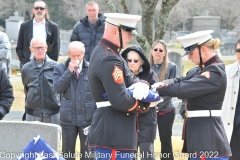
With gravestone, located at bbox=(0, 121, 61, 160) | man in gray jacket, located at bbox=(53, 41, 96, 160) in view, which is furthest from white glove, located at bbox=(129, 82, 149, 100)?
man in gray jacket, located at bbox=(53, 41, 96, 160)

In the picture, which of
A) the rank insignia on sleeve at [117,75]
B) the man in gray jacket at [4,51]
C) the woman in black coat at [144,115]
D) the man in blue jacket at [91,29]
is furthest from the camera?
the man in gray jacket at [4,51]

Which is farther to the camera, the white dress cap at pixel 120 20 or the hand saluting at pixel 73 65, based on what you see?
the hand saluting at pixel 73 65

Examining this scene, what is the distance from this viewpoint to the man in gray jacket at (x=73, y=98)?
7.49 m

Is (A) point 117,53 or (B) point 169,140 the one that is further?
(B) point 169,140

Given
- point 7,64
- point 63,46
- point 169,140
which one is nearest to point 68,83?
point 169,140

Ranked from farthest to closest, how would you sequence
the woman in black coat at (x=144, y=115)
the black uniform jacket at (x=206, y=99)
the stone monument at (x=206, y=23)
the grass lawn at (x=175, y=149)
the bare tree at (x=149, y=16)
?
the stone monument at (x=206, y=23) → the bare tree at (x=149, y=16) → the grass lawn at (x=175, y=149) → the woman in black coat at (x=144, y=115) → the black uniform jacket at (x=206, y=99)

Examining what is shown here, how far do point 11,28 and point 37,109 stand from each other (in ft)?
91.6

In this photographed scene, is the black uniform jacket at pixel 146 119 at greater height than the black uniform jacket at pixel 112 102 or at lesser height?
lesser

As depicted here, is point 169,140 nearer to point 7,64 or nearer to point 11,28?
point 7,64

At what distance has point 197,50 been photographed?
5.48 m

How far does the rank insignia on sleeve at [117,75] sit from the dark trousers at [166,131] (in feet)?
10.7

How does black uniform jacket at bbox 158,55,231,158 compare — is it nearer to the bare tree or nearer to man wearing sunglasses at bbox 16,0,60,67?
man wearing sunglasses at bbox 16,0,60,67

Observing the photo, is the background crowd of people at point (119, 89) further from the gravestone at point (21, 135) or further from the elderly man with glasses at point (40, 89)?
the gravestone at point (21, 135)

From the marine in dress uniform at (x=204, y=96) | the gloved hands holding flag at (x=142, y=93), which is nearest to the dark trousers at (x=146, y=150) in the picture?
the marine in dress uniform at (x=204, y=96)
